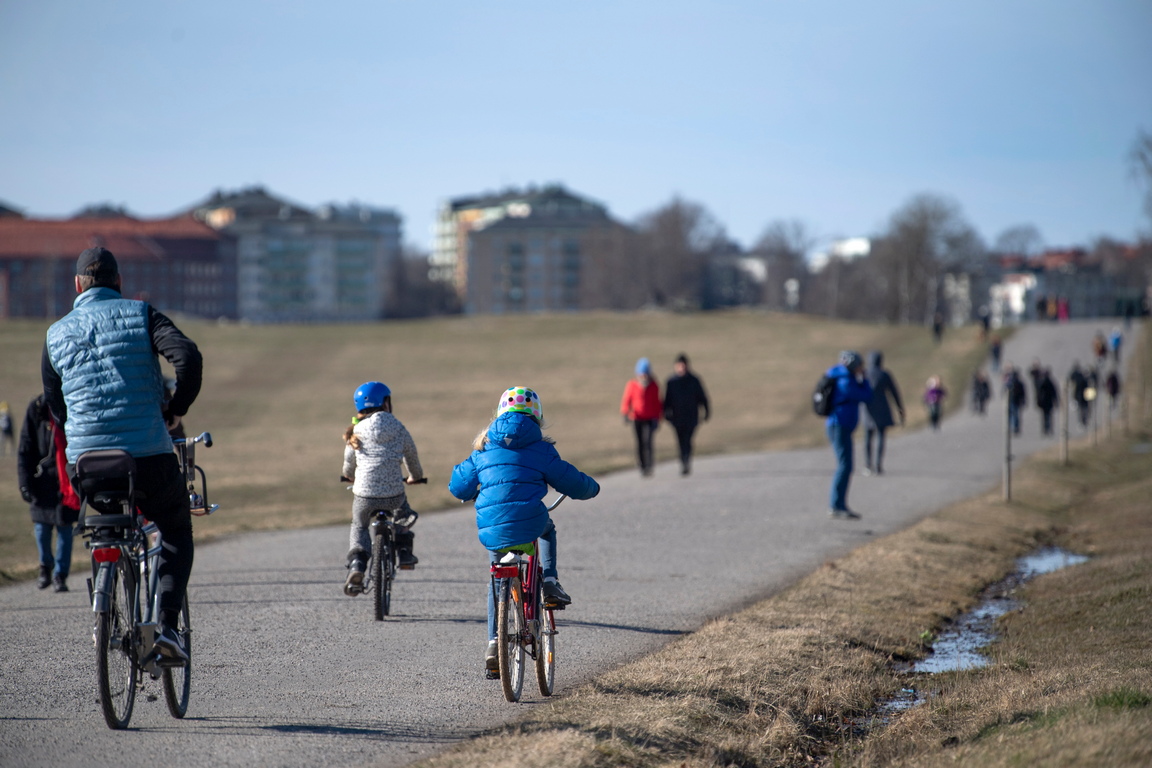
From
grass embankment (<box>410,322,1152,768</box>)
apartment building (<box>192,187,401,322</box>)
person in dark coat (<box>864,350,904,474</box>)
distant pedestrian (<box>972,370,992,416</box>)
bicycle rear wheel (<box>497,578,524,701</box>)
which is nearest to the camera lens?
grass embankment (<box>410,322,1152,768</box>)

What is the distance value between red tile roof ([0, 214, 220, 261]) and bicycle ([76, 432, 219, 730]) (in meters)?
127

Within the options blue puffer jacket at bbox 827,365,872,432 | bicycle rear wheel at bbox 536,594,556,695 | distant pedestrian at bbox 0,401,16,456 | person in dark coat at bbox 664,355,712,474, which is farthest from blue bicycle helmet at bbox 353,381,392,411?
distant pedestrian at bbox 0,401,16,456

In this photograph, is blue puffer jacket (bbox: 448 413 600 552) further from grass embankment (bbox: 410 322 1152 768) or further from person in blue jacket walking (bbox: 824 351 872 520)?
person in blue jacket walking (bbox: 824 351 872 520)

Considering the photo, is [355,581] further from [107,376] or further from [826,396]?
[826,396]

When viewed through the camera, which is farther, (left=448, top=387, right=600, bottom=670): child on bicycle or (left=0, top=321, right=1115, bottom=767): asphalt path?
(left=448, top=387, right=600, bottom=670): child on bicycle

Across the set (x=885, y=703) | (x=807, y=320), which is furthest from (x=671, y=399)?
(x=807, y=320)

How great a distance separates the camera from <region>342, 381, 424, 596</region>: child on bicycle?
26.6 feet

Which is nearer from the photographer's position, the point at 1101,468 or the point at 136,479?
the point at 136,479

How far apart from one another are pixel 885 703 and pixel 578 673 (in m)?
1.75

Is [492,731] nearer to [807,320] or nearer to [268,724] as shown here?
[268,724]

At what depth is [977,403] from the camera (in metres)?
37.2

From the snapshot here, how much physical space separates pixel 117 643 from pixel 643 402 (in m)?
14.1

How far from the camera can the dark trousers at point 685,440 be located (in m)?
19.2

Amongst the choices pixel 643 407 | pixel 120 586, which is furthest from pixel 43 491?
pixel 643 407
